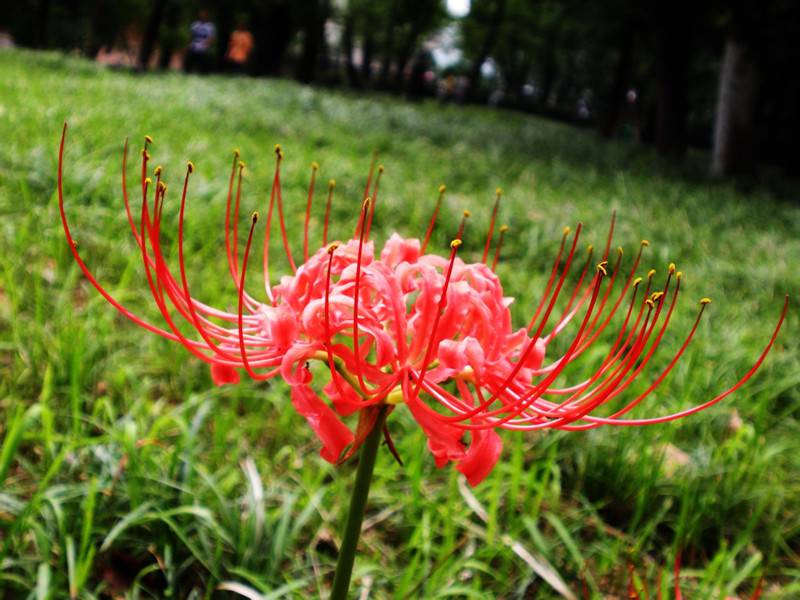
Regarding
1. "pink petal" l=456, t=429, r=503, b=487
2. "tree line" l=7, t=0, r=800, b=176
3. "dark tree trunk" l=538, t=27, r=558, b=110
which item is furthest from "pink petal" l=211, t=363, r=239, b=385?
"dark tree trunk" l=538, t=27, r=558, b=110

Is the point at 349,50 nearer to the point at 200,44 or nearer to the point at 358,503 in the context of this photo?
the point at 200,44

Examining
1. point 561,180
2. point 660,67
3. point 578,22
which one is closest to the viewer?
point 561,180

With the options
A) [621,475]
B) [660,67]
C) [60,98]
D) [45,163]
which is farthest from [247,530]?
[660,67]

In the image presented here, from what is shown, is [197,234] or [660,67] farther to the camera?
[660,67]

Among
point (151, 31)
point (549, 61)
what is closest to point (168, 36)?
point (151, 31)

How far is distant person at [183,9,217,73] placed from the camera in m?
14.4

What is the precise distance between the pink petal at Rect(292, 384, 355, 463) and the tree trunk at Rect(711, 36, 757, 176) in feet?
28.8

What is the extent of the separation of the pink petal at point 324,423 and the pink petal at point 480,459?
130 mm

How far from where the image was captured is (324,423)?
0.75 metres

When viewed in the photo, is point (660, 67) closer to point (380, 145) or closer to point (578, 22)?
point (578, 22)

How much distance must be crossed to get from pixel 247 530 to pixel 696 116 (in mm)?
34455

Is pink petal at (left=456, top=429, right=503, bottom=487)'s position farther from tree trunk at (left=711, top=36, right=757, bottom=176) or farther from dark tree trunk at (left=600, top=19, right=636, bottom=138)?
dark tree trunk at (left=600, top=19, right=636, bottom=138)

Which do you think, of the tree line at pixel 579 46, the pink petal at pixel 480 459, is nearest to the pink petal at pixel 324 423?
the pink petal at pixel 480 459

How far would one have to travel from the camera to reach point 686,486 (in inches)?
69.0
